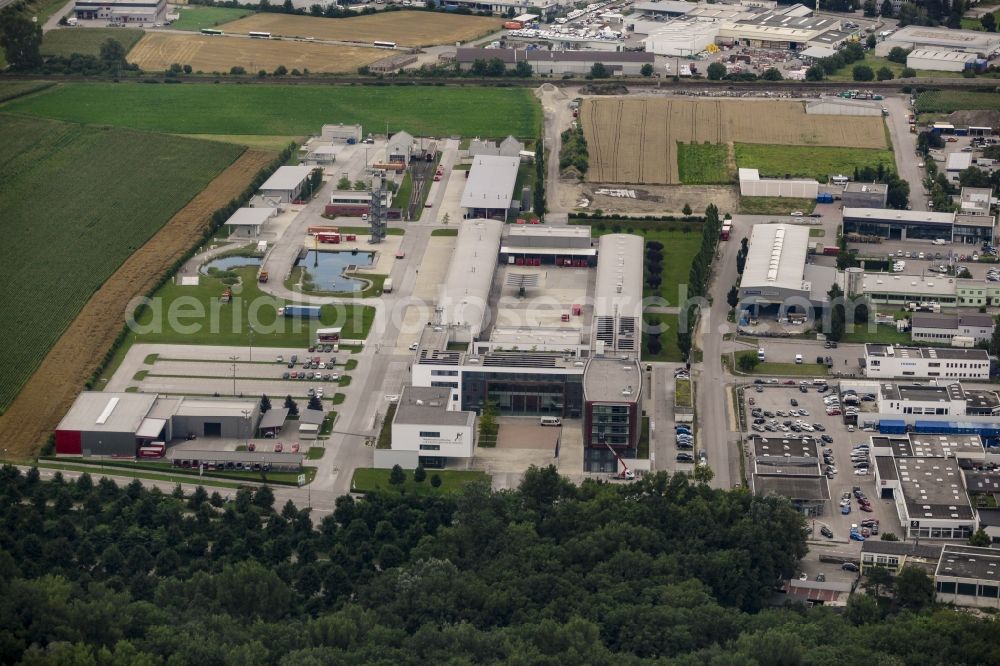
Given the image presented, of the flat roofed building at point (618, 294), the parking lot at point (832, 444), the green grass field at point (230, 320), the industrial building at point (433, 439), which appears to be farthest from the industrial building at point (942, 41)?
the industrial building at point (433, 439)

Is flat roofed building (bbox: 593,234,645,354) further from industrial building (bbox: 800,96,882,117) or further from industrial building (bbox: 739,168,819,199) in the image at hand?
industrial building (bbox: 800,96,882,117)

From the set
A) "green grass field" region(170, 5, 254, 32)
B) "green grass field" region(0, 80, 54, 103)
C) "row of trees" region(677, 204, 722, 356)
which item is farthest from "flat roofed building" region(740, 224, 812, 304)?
"green grass field" region(170, 5, 254, 32)

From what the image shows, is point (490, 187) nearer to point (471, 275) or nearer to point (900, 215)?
point (471, 275)

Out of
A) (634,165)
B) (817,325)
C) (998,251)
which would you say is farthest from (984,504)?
(634,165)

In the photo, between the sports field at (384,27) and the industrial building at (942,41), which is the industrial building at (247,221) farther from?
the industrial building at (942,41)

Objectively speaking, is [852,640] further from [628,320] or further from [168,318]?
[168,318]

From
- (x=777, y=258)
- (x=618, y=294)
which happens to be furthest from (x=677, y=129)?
(x=618, y=294)
